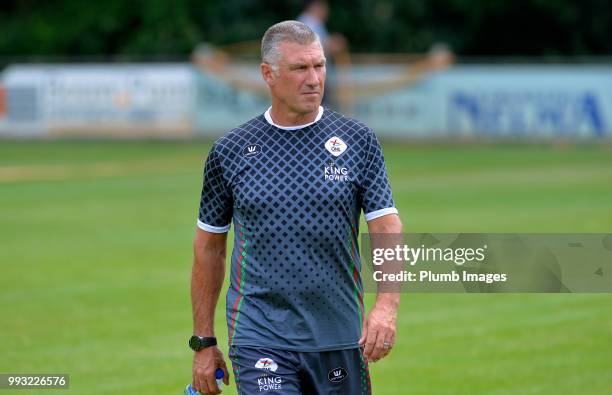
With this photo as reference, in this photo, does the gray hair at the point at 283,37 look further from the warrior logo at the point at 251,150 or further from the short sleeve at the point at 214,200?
the short sleeve at the point at 214,200

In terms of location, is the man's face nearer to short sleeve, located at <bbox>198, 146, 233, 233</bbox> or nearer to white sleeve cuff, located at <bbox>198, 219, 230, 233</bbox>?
short sleeve, located at <bbox>198, 146, 233, 233</bbox>

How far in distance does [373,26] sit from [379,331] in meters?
40.1

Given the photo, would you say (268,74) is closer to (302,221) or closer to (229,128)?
(302,221)

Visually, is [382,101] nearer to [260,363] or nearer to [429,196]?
[429,196]

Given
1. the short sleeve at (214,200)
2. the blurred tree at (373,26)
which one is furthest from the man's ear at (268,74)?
the blurred tree at (373,26)

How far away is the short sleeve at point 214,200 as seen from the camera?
5.80 meters

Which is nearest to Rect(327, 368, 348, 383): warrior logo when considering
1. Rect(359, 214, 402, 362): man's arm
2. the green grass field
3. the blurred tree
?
Rect(359, 214, 402, 362): man's arm

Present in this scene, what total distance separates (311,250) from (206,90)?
31.6 meters

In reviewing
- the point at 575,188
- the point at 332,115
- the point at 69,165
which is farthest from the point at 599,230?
the point at 69,165

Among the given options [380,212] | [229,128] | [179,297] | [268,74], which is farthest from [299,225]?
[229,128]

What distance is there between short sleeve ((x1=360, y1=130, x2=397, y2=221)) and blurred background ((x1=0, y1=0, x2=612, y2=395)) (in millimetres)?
3476

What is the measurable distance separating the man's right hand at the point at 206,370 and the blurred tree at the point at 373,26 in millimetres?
38216

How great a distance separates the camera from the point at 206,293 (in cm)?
590

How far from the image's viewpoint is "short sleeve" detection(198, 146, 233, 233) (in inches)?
228
